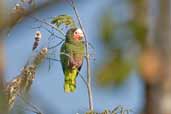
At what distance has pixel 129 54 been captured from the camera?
74cm

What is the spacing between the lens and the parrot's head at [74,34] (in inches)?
105

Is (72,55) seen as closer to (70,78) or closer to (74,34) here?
(74,34)

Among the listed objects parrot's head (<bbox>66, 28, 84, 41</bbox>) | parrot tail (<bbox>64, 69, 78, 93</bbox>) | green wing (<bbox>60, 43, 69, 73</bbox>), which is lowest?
parrot tail (<bbox>64, 69, 78, 93</bbox>)

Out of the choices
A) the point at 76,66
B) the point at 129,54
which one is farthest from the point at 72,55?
the point at 129,54

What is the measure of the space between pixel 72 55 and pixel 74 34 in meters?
0.23

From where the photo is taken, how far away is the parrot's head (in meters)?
2.67

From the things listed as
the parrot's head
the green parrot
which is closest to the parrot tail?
the green parrot

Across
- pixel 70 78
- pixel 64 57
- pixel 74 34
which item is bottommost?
pixel 70 78

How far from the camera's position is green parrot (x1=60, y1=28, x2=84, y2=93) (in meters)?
→ 2.62

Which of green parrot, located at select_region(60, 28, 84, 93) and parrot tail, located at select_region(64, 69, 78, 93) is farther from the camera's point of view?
parrot tail, located at select_region(64, 69, 78, 93)

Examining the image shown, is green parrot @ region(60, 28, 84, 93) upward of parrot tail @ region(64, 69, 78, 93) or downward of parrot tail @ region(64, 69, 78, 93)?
upward

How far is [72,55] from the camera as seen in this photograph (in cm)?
264

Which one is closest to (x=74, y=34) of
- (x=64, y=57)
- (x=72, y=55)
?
(x=64, y=57)

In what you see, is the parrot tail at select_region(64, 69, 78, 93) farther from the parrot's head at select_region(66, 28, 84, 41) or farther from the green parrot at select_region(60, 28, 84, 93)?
the parrot's head at select_region(66, 28, 84, 41)
